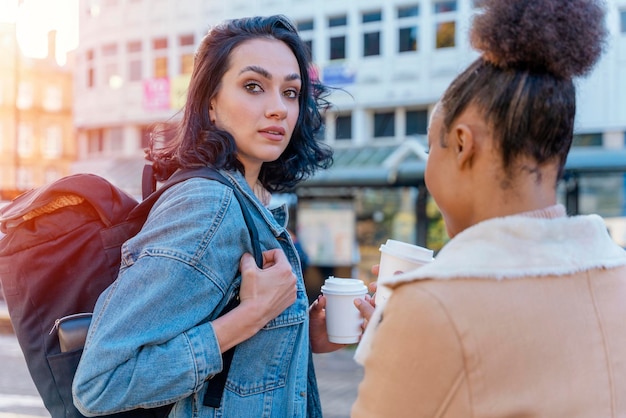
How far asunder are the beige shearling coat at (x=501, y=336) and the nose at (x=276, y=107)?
0.80 meters

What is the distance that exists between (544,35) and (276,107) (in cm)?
86

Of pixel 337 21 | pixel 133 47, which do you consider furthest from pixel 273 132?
pixel 133 47

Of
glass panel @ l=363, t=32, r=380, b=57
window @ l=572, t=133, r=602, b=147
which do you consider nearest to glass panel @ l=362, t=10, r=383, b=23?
glass panel @ l=363, t=32, r=380, b=57

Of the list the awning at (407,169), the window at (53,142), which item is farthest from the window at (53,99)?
the awning at (407,169)

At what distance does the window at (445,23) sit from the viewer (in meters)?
18.7

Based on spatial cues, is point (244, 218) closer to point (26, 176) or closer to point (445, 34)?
point (445, 34)

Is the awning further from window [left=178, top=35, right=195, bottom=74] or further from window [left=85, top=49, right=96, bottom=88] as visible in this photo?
window [left=85, top=49, right=96, bottom=88]

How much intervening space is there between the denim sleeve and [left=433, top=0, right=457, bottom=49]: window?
724 inches

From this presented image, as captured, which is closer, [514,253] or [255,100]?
[514,253]

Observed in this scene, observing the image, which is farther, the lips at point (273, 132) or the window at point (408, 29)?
the window at point (408, 29)

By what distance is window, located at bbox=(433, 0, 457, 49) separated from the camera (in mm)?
18719

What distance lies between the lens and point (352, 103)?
19750 mm

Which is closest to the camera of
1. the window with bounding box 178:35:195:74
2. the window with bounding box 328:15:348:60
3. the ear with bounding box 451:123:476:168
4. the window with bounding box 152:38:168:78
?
the ear with bounding box 451:123:476:168

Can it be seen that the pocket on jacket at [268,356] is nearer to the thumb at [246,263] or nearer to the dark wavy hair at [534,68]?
the thumb at [246,263]
